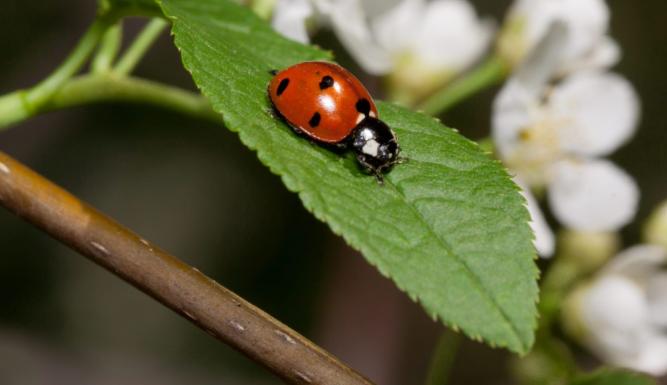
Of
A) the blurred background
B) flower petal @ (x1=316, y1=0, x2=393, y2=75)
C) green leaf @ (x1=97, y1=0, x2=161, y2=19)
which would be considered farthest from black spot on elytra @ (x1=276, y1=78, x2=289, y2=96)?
the blurred background

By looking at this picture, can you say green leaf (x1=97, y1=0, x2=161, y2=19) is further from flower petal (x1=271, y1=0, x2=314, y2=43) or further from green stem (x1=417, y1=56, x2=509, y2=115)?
green stem (x1=417, y1=56, x2=509, y2=115)

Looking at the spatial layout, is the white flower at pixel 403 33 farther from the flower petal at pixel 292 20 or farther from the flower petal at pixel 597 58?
the flower petal at pixel 597 58

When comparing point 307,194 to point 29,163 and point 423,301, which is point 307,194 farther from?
point 29,163

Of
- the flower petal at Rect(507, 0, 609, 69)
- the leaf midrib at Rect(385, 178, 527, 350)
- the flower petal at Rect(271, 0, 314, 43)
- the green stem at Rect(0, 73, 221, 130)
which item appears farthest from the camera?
the flower petal at Rect(507, 0, 609, 69)

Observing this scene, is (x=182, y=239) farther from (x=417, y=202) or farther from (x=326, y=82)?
(x=417, y=202)

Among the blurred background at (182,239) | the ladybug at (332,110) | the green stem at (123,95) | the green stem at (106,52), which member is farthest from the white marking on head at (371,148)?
the blurred background at (182,239)

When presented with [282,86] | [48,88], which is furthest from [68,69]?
[282,86]

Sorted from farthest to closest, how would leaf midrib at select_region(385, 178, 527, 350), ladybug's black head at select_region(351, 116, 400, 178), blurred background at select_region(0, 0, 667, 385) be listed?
blurred background at select_region(0, 0, 667, 385) → ladybug's black head at select_region(351, 116, 400, 178) → leaf midrib at select_region(385, 178, 527, 350)

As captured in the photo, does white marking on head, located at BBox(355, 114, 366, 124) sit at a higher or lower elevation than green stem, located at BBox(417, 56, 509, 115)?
lower
